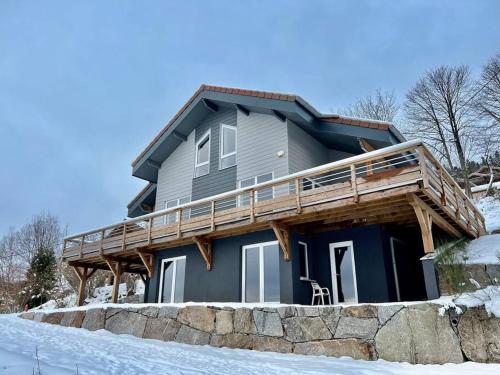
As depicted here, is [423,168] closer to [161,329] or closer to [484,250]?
[484,250]

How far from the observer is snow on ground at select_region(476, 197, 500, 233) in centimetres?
1345

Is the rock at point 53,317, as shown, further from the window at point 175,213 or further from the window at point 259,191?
the window at point 259,191

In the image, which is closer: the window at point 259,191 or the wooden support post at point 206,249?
the wooden support post at point 206,249

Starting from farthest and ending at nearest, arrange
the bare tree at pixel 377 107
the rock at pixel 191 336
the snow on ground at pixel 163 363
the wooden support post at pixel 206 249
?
1. the bare tree at pixel 377 107
2. the wooden support post at pixel 206 249
3. the rock at pixel 191 336
4. the snow on ground at pixel 163 363

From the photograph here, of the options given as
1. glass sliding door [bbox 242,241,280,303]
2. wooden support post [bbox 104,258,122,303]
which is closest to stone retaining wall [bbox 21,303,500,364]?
glass sliding door [bbox 242,241,280,303]

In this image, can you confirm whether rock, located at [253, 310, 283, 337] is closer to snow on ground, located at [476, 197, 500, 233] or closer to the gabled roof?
the gabled roof

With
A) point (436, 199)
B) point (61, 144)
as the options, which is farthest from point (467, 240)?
point (61, 144)

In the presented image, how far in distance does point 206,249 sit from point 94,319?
3.74 meters

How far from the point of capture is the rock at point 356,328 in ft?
21.9

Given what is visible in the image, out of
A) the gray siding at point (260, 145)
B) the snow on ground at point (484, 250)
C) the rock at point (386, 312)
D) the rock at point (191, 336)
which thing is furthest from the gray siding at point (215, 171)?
the snow on ground at point (484, 250)

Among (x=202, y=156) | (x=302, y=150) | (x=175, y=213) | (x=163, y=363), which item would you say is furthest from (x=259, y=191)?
(x=163, y=363)

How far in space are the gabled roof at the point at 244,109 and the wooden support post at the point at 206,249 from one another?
4.54 m

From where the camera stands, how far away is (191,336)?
8.71 meters

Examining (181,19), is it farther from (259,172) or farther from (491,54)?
(259,172)
